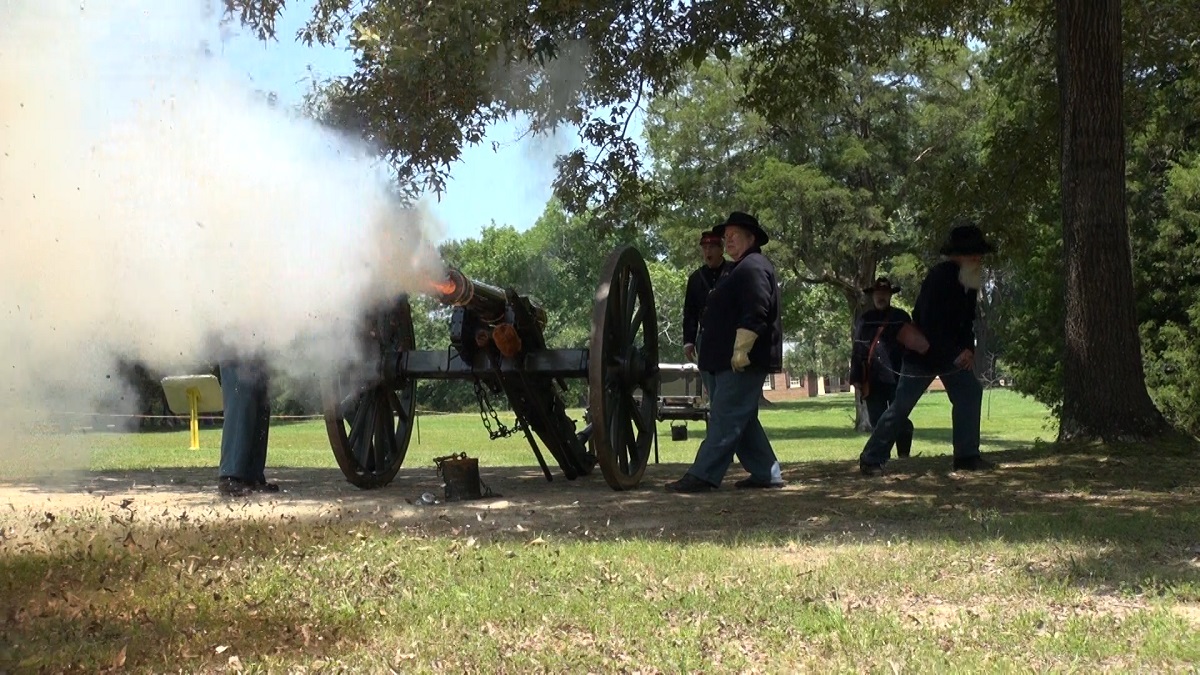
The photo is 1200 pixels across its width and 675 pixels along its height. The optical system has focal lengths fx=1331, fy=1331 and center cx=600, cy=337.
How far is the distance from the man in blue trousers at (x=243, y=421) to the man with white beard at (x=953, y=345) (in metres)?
4.26

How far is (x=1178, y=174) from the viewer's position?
16.1 metres

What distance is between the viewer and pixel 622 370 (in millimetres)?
8953

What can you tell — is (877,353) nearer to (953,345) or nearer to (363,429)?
(953,345)

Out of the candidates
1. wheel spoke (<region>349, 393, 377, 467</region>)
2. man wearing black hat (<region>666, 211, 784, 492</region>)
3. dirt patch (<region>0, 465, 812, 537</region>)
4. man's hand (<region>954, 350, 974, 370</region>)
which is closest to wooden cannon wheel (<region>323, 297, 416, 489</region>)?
wheel spoke (<region>349, 393, 377, 467</region>)

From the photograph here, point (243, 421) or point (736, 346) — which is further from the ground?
point (736, 346)

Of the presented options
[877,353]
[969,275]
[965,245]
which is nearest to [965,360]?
[969,275]

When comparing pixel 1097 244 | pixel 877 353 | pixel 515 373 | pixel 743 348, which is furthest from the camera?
pixel 877 353

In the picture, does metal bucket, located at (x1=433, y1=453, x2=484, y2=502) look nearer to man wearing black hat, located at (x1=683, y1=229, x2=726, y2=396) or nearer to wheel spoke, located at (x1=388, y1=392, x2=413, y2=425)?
wheel spoke, located at (x1=388, y1=392, x2=413, y2=425)

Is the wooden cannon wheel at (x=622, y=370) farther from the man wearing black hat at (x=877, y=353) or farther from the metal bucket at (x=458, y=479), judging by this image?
the man wearing black hat at (x=877, y=353)

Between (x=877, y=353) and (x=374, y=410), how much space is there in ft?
16.5

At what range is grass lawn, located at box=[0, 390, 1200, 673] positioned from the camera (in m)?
4.16

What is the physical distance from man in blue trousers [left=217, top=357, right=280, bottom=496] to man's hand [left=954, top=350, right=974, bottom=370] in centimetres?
481

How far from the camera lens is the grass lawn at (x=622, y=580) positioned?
13.7 feet

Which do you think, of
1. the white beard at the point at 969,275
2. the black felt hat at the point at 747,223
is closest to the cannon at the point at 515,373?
the black felt hat at the point at 747,223
